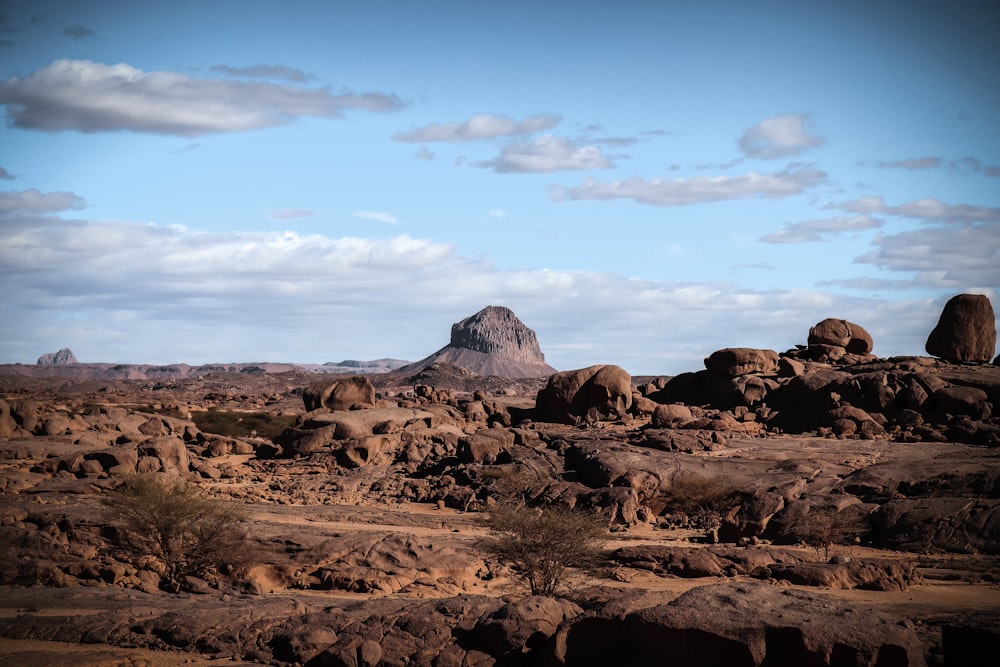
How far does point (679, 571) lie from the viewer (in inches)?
870

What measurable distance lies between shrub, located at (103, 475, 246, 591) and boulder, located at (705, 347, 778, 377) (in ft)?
110

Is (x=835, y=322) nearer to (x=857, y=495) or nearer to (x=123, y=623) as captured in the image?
(x=857, y=495)

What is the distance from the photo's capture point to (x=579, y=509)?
28844mm

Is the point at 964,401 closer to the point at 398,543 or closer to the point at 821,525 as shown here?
the point at 821,525

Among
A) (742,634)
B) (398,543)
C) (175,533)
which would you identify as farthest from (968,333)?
(742,634)

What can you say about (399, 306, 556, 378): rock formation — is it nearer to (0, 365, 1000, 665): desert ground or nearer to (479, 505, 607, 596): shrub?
(0, 365, 1000, 665): desert ground

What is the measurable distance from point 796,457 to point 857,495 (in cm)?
651

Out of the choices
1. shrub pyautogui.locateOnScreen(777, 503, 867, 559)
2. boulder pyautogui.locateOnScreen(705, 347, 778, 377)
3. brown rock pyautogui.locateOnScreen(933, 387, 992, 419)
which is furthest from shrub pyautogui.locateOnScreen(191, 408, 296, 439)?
brown rock pyautogui.locateOnScreen(933, 387, 992, 419)

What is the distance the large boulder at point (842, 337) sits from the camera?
5591 centimetres

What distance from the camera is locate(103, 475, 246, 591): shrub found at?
2108 centimetres

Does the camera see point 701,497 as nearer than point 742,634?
No

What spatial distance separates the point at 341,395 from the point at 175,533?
92.9ft

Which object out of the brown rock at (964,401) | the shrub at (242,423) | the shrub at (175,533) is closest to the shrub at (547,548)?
the shrub at (175,533)

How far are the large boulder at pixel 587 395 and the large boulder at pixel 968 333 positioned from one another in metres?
17.4
